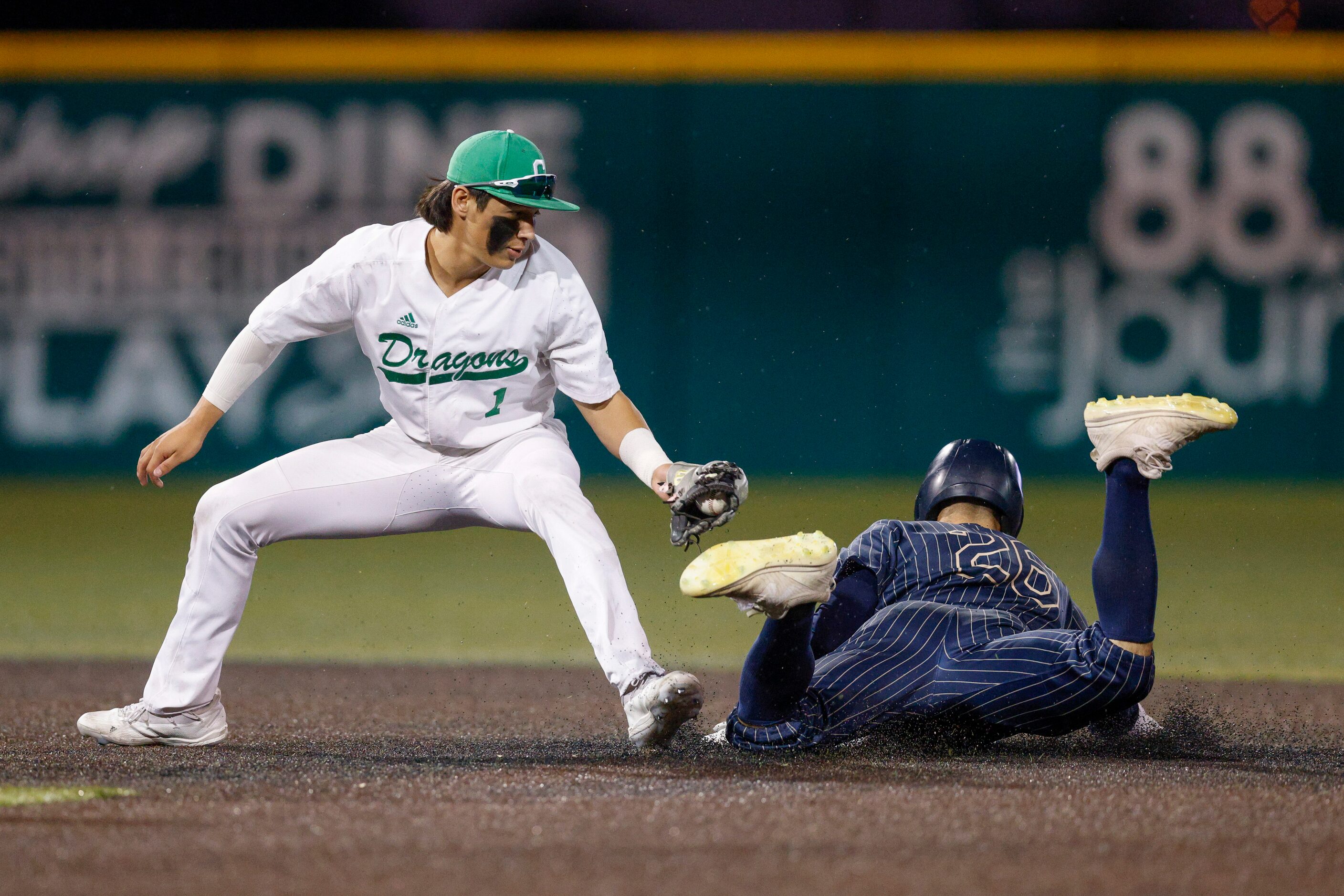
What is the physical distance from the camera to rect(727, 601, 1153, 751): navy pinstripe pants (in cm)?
354

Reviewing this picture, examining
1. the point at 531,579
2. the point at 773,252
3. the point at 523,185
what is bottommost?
the point at 531,579

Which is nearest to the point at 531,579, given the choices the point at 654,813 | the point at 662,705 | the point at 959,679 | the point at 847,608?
the point at 847,608

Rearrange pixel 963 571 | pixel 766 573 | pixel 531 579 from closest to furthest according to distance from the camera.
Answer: pixel 766 573
pixel 963 571
pixel 531 579

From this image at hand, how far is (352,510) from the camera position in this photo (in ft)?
13.5

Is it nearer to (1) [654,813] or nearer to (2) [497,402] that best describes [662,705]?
(1) [654,813]

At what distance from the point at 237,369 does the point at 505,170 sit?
34.7 inches

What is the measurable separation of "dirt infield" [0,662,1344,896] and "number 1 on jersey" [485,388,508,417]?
85 centimetres

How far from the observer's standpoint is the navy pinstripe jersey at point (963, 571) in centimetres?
389

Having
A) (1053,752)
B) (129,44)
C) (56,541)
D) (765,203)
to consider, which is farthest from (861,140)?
(1053,752)

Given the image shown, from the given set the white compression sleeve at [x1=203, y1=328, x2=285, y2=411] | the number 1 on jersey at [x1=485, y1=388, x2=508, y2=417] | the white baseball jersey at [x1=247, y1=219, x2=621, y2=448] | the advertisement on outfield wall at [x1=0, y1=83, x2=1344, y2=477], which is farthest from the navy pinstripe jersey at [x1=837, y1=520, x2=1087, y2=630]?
the advertisement on outfield wall at [x1=0, y1=83, x2=1344, y2=477]

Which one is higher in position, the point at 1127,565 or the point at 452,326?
the point at 452,326

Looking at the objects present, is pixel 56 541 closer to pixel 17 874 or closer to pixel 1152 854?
pixel 17 874

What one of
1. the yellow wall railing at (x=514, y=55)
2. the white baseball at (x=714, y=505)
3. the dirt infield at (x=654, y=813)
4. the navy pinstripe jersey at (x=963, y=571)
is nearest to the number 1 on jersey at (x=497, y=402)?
the white baseball at (x=714, y=505)

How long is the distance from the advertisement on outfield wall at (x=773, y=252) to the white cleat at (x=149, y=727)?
738 centimetres
